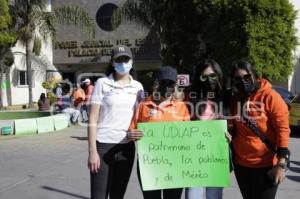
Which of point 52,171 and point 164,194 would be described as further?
point 52,171

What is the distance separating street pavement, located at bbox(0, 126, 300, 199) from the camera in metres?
6.82

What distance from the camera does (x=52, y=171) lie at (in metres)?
8.48

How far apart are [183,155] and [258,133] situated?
2.41ft

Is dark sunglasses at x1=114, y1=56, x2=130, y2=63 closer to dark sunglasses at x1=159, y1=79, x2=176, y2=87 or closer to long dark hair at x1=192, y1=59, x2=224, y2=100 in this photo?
dark sunglasses at x1=159, y1=79, x2=176, y2=87

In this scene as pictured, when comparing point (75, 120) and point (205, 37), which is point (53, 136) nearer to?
point (75, 120)

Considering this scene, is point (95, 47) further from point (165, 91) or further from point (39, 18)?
point (165, 91)

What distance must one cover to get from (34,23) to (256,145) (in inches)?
910

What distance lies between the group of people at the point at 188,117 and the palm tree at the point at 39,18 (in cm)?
2153

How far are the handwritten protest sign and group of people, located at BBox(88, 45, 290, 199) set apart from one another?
3.2 inches

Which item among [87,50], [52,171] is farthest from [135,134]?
[87,50]

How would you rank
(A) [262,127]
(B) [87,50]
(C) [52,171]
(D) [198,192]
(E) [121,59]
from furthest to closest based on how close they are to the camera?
(B) [87,50] → (C) [52,171] → (D) [198,192] → (E) [121,59] → (A) [262,127]

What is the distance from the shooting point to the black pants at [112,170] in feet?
13.3

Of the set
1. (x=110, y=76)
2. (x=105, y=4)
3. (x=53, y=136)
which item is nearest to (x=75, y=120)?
(x=53, y=136)

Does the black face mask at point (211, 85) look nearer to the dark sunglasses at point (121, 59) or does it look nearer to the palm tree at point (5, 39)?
the dark sunglasses at point (121, 59)
